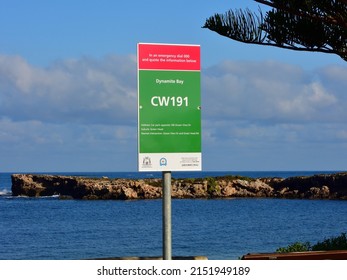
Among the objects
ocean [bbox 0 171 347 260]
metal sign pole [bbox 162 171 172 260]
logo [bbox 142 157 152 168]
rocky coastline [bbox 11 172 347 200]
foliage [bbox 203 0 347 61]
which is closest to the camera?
logo [bbox 142 157 152 168]

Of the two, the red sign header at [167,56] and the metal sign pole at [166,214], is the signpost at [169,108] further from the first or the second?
the metal sign pole at [166,214]

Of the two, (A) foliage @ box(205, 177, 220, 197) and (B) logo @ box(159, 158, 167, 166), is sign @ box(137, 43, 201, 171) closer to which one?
(B) logo @ box(159, 158, 167, 166)

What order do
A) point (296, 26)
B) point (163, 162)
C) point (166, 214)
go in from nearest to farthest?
point (163, 162) < point (166, 214) < point (296, 26)

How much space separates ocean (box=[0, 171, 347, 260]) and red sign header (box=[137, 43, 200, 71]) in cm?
3774

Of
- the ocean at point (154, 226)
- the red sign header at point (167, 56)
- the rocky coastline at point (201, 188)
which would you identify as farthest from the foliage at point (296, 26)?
the rocky coastline at point (201, 188)

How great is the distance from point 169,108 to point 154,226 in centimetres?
6662

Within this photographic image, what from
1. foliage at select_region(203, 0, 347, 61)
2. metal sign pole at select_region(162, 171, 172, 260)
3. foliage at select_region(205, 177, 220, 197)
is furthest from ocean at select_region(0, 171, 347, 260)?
metal sign pole at select_region(162, 171, 172, 260)

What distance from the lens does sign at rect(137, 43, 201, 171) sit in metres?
6.56

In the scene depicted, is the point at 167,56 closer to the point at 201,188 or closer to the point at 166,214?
the point at 166,214

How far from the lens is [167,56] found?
21.7ft

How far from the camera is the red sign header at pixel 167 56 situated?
21.5 ft

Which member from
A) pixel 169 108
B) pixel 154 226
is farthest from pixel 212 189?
pixel 169 108

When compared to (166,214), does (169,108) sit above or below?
above
